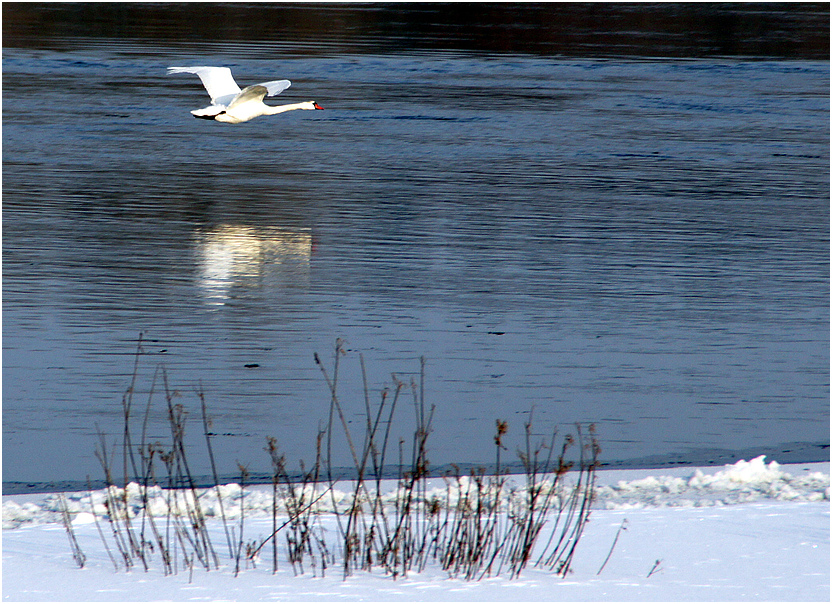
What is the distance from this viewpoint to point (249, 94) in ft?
36.6

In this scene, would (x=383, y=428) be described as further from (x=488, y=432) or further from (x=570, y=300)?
(x=570, y=300)

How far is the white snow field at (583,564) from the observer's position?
409 centimetres

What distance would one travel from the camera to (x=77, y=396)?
6898 mm

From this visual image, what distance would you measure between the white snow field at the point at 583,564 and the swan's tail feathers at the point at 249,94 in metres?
5.99

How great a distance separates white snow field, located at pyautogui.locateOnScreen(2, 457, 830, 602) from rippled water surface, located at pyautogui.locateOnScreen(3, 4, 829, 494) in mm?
833

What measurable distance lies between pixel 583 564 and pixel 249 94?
24.8 feet

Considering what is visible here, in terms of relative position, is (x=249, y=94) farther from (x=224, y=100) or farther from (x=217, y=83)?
(x=217, y=83)

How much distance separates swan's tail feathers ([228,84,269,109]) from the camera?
10.9 meters

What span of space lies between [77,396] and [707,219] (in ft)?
24.0

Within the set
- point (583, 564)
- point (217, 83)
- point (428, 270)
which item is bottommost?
point (583, 564)

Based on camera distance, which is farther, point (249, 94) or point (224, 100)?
point (224, 100)

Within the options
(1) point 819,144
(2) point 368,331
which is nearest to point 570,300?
(2) point 368,331

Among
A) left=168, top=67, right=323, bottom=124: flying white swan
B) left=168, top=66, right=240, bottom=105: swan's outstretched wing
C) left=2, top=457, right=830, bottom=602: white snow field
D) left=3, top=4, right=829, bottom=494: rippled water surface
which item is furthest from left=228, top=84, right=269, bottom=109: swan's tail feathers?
left=2, top=457, right=830, bottom=602: white snow field

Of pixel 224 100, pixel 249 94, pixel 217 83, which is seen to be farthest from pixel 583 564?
pixel 217 83
